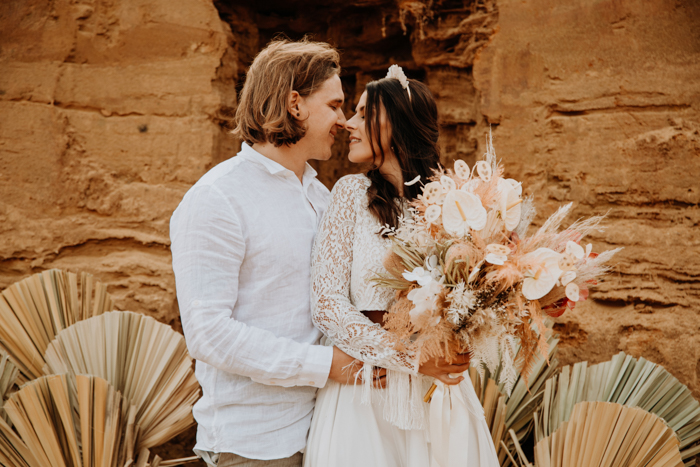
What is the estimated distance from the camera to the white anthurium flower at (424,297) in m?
1.43

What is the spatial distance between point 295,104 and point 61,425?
164cm

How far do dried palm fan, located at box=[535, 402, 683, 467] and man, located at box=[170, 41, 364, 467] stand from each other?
1067 millimetres

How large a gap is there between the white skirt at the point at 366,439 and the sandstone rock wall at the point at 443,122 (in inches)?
61.5

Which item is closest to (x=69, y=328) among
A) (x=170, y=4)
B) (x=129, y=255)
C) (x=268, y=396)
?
(x=129, y=255)

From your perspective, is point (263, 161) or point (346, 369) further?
point (263, 161)

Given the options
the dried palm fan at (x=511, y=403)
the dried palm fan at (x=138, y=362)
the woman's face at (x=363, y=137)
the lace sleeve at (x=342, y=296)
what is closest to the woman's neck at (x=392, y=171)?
the woman's face at (x=363, y=137)

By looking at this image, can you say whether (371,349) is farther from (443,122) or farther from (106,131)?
(106,131)

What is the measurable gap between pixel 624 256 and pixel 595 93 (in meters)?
0.94

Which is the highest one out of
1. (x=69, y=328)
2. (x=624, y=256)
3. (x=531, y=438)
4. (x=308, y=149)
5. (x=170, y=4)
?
(x=170, y=4)

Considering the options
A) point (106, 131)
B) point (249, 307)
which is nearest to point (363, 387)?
point (249, 307)

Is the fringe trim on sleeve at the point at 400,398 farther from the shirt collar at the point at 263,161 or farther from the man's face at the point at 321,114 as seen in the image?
the man's face at the point at 321,114

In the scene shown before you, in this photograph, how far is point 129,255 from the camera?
353 centimetres

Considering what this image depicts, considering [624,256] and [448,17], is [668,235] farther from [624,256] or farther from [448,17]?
[448,17]

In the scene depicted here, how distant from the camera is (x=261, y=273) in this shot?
185 centimetres
